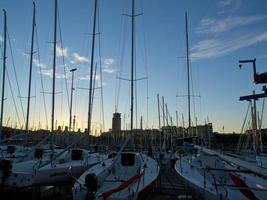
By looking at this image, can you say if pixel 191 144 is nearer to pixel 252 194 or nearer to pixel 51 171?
pixel 51 171

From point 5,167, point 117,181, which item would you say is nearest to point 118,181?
point 117,181

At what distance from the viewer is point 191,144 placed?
2436 centimetres

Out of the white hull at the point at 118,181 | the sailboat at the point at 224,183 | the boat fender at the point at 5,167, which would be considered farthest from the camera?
the boat fender at the point at 5,167

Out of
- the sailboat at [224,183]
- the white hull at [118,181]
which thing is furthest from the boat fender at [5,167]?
the sailboat at [224,183]

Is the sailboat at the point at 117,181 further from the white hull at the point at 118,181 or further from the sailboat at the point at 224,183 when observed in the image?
the sailboat at the point at 224,183

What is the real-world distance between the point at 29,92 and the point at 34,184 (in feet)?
40.3

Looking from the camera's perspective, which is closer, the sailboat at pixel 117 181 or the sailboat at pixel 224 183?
the sailboat at pixel 224 183

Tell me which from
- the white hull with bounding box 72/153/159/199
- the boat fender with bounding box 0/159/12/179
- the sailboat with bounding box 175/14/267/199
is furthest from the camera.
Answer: the boat fender with bounding box 0/159/12/179

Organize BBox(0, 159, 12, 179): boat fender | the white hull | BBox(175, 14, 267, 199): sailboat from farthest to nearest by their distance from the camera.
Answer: BBox(0, 159, 12, 179): boat fender → the white hull → BBox(175, 14, 267, 199): sailboat

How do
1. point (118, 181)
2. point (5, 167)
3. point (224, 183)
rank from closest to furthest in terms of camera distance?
point (224, 183) → point (118, 181) → point (5, 167)

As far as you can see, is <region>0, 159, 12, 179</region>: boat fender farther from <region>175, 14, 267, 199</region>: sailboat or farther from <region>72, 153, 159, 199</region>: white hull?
<region>175, 14, 267, 199</region>: sailboat

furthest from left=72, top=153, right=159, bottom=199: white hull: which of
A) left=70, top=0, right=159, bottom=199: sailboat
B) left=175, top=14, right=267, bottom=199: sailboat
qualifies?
left=175, top=14, right=267, bottom=199: sailboat

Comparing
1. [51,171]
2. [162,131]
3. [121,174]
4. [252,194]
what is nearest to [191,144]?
[121,174]

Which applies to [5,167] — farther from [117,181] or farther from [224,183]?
[224,183]
